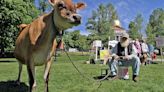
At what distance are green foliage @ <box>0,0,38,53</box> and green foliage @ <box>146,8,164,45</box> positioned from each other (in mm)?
56181

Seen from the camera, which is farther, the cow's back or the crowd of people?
the crowd of people

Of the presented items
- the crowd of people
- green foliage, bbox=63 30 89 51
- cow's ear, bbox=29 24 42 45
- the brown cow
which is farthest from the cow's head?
green foliage, bbox=63 30 89 51

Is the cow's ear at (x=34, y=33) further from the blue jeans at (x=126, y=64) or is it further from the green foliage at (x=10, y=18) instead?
the green foliage at (x=10, y=18)

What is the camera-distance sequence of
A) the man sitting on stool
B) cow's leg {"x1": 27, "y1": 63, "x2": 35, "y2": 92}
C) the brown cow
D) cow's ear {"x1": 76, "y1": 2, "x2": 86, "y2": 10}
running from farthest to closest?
the man sitting on stool < cow's leg {"x1": 27, "y1": 63, "x2": 35, "y2": 92} < cow's ear {"x1": 76, "y1": 2, "x2": 86, "y2": 10} < the brown cow

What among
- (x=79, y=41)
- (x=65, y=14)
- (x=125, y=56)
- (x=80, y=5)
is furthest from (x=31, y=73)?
(x=79, y=41)

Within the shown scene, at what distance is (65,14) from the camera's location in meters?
7.28

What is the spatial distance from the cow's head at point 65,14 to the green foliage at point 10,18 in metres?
28.9

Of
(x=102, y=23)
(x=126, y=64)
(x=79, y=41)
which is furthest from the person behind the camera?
(x=79, y=41)

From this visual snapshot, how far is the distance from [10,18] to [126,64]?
25.2m

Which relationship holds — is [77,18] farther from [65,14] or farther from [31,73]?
[31,73]

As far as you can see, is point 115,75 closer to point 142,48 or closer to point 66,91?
point 66,91

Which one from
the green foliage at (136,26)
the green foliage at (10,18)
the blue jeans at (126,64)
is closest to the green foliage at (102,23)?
the green foliage at (136,26)

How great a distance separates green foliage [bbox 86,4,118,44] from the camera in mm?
87150

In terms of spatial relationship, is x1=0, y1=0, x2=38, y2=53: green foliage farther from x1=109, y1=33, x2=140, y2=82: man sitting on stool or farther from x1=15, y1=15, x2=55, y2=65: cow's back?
x1=15, y1=15, x2=55, y2=65: cow's back
